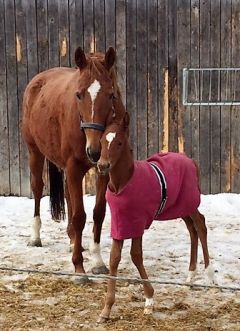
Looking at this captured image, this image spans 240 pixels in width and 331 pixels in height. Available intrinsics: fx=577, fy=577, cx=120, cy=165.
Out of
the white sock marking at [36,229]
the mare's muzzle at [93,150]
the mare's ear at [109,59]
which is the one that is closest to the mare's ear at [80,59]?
the mare's ear at [109,59]

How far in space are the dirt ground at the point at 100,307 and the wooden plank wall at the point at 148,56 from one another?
11.9 ft

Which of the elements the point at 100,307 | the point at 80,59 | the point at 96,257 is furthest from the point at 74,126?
the point at 100,307

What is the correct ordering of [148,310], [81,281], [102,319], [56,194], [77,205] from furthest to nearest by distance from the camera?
1. [56,194]
2. [77,205]
3. [81,281]
4. [148,310]
5. [102,319]

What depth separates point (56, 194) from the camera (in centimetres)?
611

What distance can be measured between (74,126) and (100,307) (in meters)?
1.45

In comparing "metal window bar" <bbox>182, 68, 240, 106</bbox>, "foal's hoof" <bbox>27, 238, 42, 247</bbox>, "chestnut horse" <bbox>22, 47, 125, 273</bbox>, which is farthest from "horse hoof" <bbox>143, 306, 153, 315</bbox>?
"metal window bar" <bbox>182, 68, 240, 106</bbox>

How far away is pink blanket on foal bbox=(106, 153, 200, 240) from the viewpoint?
12.1ft

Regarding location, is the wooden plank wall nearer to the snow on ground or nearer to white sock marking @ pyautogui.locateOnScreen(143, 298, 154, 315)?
the snow on ground

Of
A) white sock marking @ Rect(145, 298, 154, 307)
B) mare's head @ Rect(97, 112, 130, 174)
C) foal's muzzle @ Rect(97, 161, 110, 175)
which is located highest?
mare's head @ Rect(97, 112, 130, 174)

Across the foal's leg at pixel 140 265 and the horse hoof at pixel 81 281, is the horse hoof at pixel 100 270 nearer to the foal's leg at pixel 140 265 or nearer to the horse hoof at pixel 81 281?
the horse hoof at pixel 81 281

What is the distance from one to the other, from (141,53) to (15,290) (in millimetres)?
4240

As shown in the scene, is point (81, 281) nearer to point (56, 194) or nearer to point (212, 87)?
point (56, 194)

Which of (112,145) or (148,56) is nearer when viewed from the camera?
(112,145)

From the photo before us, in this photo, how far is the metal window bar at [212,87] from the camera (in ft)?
25.1
